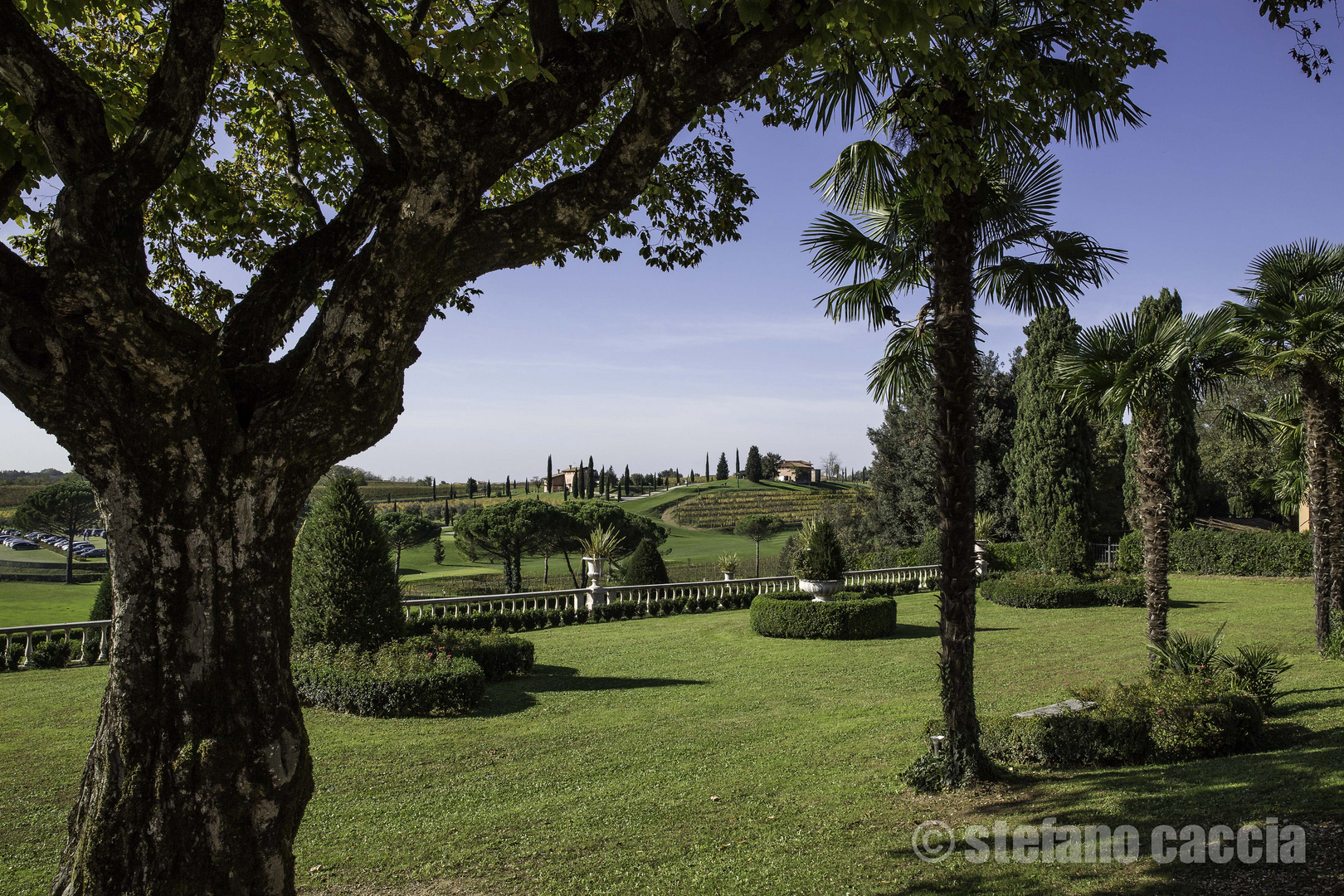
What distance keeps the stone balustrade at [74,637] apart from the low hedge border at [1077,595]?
69.4ft

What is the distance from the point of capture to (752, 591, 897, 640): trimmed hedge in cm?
1694

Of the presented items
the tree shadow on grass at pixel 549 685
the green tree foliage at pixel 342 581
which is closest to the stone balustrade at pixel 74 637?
the green tree foliage at pixel 342 581

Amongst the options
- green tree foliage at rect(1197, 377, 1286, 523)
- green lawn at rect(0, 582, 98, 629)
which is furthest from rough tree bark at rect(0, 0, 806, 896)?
green tree foliage at rect(1197, 377, 1286, 523)

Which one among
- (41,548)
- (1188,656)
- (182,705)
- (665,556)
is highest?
(182,705)

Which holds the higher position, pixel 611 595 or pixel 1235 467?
pixel 1235 467

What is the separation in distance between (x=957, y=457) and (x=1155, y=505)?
18.5 feet

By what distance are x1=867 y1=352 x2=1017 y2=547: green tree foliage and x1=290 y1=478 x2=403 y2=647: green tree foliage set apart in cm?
2680

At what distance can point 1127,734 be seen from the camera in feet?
24.4

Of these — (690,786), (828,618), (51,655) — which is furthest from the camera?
(828,618)

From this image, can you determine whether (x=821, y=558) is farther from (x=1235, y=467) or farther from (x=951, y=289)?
(x=1235, y=467)

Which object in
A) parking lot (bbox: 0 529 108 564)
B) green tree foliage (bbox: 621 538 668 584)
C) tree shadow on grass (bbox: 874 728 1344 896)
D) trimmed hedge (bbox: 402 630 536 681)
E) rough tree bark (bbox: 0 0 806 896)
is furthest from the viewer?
parking lot (bbox: 0 529 108 564)

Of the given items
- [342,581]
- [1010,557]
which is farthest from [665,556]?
[342,581]

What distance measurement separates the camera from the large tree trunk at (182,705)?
3316mm

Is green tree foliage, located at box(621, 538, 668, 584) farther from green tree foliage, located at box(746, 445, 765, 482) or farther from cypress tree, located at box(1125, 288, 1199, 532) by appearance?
green tree foliage, located at box(746, 445, 765, 482)
